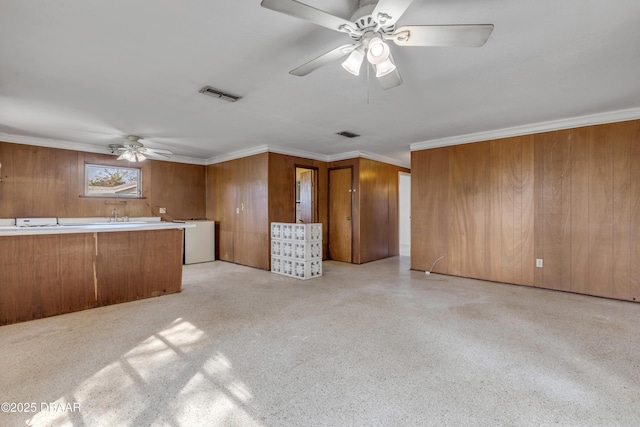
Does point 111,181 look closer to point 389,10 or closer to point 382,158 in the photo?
point 382,158

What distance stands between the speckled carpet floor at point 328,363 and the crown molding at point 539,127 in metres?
2.32

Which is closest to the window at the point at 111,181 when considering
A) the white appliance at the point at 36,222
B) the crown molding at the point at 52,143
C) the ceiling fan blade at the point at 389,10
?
the crown molding at the point at 52,143

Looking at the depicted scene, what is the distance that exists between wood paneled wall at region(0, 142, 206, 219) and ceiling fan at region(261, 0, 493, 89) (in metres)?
5.76

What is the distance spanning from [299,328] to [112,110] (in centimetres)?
347

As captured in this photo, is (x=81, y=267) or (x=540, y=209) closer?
(x=81, y=267)

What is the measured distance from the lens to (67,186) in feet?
17.7

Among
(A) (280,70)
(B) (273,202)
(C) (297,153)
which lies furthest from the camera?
(C) (297,153)

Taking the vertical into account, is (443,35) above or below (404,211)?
above

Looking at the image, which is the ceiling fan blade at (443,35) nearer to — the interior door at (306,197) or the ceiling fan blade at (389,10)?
the ceiling fan blade at (389,10)

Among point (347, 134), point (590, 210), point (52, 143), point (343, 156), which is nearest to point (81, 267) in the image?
point (52, 143)

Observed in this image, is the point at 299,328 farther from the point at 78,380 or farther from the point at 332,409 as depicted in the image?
the point at 78,380

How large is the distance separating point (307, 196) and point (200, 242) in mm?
2599

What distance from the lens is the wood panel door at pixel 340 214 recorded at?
6379 millimetres

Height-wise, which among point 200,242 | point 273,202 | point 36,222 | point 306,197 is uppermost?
point 306,197
